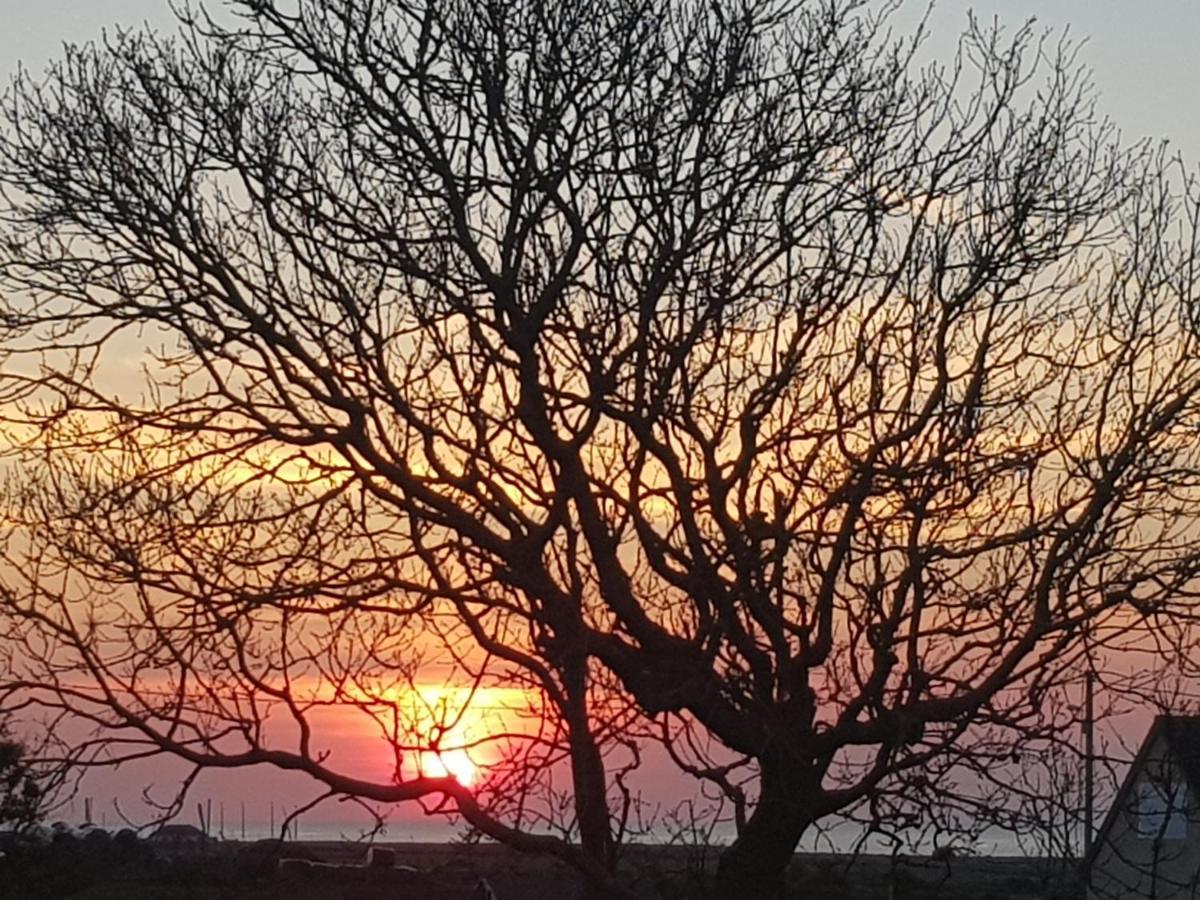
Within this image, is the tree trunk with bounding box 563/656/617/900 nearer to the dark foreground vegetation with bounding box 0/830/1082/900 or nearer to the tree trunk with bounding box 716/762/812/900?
the dark foreground vegetation with bounding box 0/830/1082/900

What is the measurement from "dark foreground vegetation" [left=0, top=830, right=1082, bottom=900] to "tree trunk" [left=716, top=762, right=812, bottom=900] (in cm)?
22

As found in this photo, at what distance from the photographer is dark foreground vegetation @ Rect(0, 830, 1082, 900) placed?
12938 mm

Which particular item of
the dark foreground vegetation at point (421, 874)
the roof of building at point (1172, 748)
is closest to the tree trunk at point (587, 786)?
the dark foreground vegetation at point (421, 874)

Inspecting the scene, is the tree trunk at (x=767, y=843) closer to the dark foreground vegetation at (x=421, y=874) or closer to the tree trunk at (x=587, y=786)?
the dark foreground vegetation at (x=421, y=874)

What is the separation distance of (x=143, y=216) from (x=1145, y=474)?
285 inches

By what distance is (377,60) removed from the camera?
38.5 ft

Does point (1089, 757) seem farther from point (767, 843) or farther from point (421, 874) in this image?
point (421, 874)

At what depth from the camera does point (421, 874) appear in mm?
23797

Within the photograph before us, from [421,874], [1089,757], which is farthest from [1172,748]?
[421,874]

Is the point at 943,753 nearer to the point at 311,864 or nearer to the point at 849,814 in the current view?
the point at 849,814

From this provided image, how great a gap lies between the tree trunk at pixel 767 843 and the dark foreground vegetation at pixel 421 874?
0.22 metres

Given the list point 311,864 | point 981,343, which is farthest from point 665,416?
point 311,864

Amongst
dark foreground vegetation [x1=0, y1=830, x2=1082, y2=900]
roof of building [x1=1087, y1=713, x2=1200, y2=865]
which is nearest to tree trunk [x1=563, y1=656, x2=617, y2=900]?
dark foreground vegetation [x1=0, y1=830, x2=1082, y2=900]

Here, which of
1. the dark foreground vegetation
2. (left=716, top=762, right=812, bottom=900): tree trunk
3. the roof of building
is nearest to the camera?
(left=716, top=762, right=812, bottom=900): tree trunk
